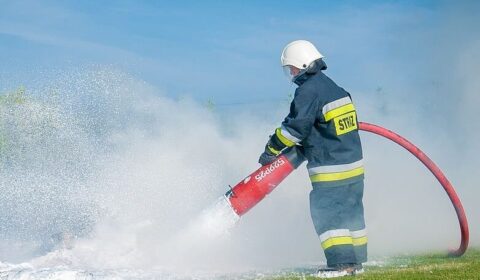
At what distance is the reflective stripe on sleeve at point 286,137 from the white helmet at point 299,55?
28.8 inches

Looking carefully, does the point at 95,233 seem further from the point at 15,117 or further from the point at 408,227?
the point at 15,117

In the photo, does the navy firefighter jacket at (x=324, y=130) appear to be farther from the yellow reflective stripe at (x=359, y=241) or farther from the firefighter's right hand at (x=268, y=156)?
the yellow reflective stripe at (x=359, y=241)

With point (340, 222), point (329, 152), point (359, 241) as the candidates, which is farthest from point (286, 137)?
point (359, 241)

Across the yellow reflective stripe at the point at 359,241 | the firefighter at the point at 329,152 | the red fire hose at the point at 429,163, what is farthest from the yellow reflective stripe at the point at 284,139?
the red fire hose at the point at 429,163

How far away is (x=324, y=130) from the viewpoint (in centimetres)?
788

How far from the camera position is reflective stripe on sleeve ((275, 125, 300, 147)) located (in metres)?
7.78

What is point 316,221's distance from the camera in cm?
796

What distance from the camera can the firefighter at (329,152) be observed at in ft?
25.2

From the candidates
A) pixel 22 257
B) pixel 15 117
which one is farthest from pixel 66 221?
pixel 15 117

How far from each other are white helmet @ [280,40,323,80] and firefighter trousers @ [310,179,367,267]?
148 centimetres

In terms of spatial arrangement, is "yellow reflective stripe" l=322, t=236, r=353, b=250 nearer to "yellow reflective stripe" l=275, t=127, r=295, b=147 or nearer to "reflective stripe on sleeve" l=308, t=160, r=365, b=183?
"reflective stripe on sleeve" l=308, t=160, r=365, b=183

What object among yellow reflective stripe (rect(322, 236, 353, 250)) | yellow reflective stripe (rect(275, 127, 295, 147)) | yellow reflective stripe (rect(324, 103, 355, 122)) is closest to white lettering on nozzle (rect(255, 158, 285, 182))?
yellow reflective stripe (rect(275, 127, 295, 147))

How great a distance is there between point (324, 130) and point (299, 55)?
0.98m

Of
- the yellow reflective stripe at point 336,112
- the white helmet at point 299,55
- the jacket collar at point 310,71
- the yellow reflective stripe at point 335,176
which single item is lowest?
A: the yellow reflective stripe at point 335,176
